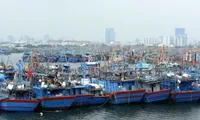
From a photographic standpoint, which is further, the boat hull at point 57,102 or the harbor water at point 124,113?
the boat hull at point 57,102

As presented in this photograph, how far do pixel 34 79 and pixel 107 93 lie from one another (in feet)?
15.6

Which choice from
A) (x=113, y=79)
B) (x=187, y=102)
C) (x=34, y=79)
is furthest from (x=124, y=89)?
(x=34, y=79)

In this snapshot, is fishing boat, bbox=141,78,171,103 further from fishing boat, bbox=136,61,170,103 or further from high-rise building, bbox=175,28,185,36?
high-rise building, bbox=175,28,185,36

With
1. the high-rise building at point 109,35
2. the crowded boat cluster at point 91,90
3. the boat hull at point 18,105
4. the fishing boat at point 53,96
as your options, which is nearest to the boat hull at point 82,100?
the crowded boat cluster at point 91,90

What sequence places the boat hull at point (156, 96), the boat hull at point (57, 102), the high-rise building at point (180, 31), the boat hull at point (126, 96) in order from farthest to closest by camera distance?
the high-rise building at point (180, 31)
the boat hull at point (156, 96)
the boat hull at point (126, 96)
the boat hull at point (57, 102)

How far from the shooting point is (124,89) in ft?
66.9

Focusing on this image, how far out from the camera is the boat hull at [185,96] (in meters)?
20.5

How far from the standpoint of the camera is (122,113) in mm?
18531

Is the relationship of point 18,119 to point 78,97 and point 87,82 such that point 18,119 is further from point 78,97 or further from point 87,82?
point 87,82

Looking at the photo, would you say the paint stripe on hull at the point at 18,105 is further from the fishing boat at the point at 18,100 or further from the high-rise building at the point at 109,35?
the high-rise building at the point at 109,35

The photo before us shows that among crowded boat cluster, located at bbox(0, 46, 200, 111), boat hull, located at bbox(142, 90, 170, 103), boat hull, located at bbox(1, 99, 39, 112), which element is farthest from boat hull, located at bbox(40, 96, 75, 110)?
boat hull, located at bbox(142, 90, 170, 103)

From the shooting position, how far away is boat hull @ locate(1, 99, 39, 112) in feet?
56.6

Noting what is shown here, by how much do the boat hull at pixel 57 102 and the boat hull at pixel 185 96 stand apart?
6649mm

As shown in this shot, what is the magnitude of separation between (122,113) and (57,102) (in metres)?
3.74
